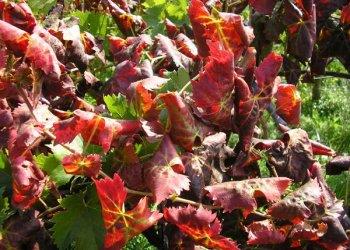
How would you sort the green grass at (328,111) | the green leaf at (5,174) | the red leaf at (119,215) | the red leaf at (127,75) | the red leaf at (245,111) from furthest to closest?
1. the green grass at (328,111)
2. the red leaf at (127,75)
3. the green leaf at (5,174)
4. the red leaf at (245,111)
5. the red leaf at (119,215)

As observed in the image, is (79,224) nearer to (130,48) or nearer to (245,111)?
(245,111)

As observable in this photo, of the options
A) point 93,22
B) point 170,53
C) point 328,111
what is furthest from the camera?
point 328,111

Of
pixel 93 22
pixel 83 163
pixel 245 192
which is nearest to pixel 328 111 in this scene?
pixel 93 22

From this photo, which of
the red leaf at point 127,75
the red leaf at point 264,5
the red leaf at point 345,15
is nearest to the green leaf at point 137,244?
the red leaf at point 127,75

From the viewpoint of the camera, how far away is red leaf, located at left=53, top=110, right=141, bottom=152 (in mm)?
1089

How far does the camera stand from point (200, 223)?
1.12 meters

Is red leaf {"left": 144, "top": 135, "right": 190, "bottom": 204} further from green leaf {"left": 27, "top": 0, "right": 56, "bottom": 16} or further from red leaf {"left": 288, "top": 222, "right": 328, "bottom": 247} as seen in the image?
green leaf {"left": 27, "top": 0, "right": 56, "bottom": 16}

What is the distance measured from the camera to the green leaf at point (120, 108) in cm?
125

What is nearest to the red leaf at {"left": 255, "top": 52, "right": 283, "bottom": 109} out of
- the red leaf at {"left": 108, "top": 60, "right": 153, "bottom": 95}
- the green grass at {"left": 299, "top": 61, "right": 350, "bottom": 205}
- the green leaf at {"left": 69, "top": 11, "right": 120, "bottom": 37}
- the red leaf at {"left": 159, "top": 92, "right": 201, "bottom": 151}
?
the red leaf at {"left": 159, "top": 92, "right": 201, "bottom": 151}

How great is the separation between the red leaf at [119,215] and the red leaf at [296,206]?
0.83 ft

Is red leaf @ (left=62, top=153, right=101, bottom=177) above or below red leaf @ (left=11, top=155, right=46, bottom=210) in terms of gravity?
above

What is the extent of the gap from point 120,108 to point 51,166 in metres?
0.18

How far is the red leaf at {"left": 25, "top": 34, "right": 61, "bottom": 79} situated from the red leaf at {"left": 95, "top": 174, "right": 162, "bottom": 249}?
0.84ft

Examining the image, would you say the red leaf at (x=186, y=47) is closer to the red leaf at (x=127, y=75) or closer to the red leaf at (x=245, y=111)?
the red leaf at (x=127, y=75)
